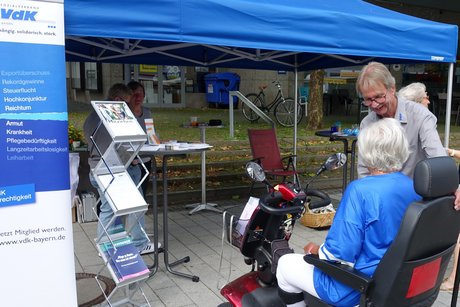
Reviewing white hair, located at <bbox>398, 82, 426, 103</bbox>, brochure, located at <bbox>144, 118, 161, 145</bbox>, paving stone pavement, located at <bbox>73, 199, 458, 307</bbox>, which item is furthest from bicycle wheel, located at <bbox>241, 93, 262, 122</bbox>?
white hair, located at <bbox>398, 82, 426, 103</bbox>

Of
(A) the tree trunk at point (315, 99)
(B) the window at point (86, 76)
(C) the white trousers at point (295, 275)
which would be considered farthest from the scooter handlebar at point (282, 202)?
(B) the window at point (86, 76)

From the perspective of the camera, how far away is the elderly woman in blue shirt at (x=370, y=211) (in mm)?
1840

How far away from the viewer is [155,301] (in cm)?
319

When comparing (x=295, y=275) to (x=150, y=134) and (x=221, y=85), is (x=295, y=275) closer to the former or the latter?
(x=150, y=134)

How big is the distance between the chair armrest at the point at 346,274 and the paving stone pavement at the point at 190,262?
102 centimetres

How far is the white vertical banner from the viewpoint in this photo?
226cm

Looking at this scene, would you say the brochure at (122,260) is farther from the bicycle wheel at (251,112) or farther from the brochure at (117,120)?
the bicycle wheel at (251,112)

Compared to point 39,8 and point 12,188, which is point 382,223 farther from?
point 39,8

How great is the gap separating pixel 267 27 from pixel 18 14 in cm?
166

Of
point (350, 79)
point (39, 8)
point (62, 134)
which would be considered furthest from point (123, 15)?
point (350, 79)

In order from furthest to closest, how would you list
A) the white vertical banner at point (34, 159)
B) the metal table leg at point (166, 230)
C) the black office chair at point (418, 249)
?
the metal table leg at point (166, 230), the white vertical banner at point (34, 159), the black office chair at point (418, 249)

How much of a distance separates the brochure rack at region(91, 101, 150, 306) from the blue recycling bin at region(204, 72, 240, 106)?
920 cm

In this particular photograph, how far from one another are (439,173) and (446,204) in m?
0.14

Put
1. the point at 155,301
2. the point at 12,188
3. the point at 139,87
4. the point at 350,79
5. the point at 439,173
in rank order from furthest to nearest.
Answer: the point at 350,79 < the point at 139,87 < the point at 155,301 < the point at 12,188 < the point at 439,173
